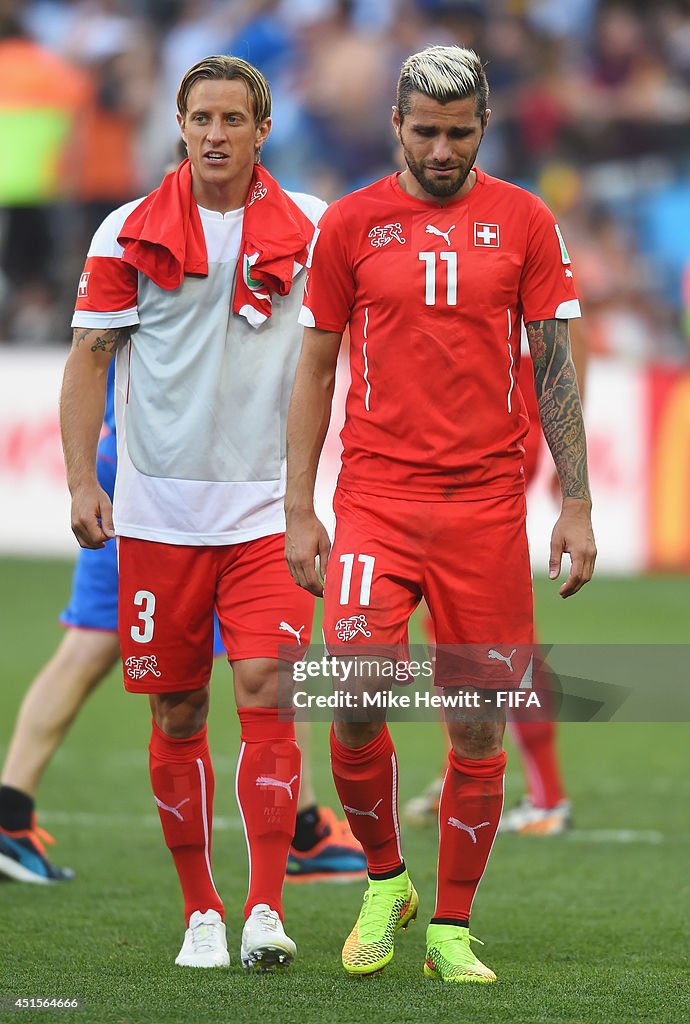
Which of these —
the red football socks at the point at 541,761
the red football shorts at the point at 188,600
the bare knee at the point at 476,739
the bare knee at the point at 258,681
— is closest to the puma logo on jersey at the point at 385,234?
the red football shorts at the point at 188,600

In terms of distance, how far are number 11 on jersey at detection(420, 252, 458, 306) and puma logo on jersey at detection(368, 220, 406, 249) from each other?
0.10 metres

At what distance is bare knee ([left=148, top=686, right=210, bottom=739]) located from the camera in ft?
15.3

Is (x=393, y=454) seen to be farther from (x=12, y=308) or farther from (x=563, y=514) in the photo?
(x=12, y=308)

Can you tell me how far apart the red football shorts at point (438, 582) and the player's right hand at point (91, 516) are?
685mm

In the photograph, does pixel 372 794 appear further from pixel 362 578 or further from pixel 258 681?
pixel 362 578

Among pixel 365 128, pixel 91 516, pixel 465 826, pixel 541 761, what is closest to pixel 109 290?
pixel 91 516

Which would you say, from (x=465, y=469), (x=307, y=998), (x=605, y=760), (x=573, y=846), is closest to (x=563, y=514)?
(x=465, y=469)

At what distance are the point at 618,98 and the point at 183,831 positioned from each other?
42.2ft

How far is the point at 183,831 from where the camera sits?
15.4 feet

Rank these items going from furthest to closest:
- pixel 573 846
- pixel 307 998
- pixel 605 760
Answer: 1. pixel 605 760
2. pixel 573 846
3. pixel 307 998

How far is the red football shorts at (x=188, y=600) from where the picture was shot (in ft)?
15.1

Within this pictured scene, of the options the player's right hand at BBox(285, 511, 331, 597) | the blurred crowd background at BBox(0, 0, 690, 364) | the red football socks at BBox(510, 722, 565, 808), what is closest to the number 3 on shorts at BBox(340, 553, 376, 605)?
the player's right hand at BBox(285, 511, 331, 597)

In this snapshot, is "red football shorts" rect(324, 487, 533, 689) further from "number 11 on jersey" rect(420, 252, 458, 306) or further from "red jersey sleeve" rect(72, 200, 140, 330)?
"red jersey sleeve" rect(72, 200, 140, 330)

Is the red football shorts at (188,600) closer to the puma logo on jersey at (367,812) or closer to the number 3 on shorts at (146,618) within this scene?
the number 3 on shorts at (146,618)
